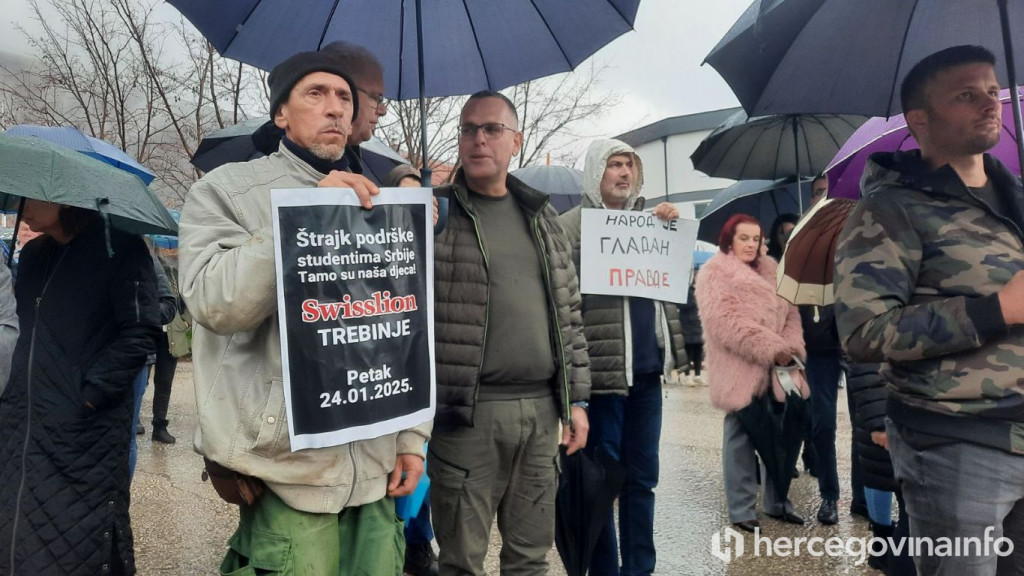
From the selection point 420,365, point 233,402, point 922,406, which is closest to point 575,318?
point 420,365

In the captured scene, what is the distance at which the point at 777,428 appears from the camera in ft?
15.6

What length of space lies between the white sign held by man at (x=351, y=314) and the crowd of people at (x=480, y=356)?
0.07 meters

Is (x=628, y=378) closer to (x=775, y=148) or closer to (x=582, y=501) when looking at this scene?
(x=582, y=501)

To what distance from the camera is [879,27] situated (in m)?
2.88

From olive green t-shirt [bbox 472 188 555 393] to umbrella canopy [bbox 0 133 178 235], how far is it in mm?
1164

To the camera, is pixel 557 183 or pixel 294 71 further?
pixel 557 183

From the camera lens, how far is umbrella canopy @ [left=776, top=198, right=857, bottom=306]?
11.0 feet

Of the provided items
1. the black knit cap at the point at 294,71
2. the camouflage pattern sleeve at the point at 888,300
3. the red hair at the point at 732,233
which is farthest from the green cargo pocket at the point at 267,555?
the red hair at the point at 732,233

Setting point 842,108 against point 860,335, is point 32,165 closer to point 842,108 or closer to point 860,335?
point 860,335

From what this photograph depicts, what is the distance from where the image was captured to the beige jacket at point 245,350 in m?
1.82

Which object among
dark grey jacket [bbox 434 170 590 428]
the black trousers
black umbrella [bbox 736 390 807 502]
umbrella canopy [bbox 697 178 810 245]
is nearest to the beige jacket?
dark grey jacket [bbox 434 170 590 428]

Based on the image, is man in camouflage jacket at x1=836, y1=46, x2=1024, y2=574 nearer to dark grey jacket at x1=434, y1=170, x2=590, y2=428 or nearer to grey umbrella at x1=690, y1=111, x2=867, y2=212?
dark grey jacket at x1=434, y1=170, x2=590, y2=428

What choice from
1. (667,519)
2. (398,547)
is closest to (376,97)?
(398,547)

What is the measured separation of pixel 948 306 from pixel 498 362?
1447 mm
